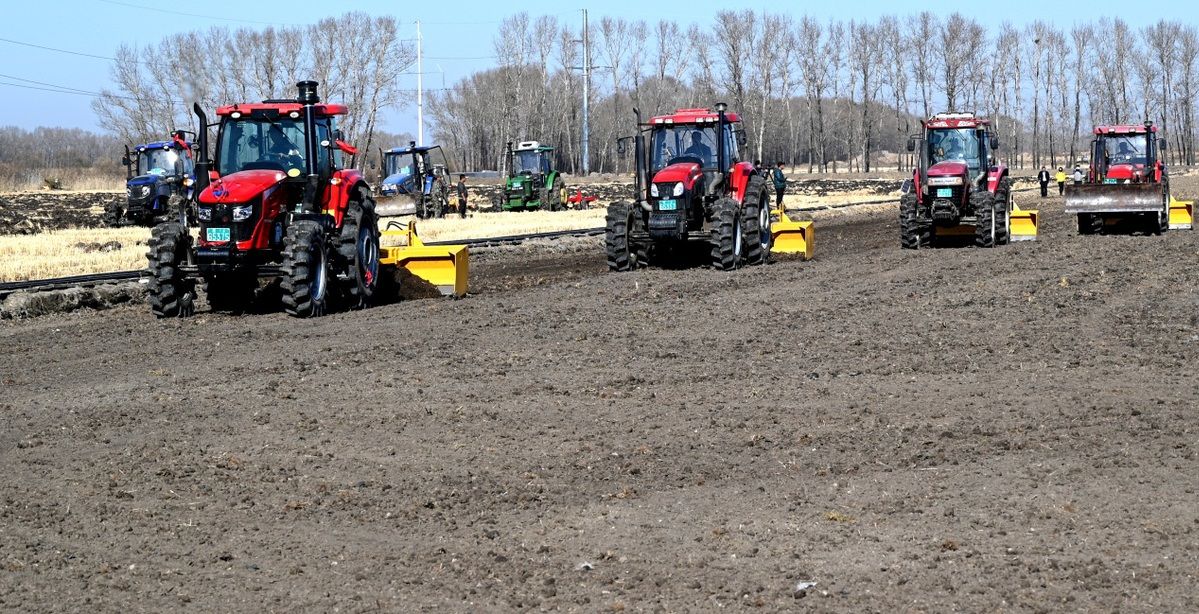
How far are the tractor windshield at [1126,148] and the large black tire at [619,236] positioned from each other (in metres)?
12.6

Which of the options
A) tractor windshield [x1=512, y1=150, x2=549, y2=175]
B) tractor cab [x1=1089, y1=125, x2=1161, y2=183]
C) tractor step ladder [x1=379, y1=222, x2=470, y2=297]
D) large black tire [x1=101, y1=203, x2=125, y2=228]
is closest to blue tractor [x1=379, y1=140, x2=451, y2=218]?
tractor windshield [x1=512, y1=150, x2=549, y2=175]

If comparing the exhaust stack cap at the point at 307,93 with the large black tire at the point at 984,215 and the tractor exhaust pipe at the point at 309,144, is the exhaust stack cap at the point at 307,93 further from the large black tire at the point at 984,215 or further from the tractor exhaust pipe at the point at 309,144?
the large black tire at the point at 984,215

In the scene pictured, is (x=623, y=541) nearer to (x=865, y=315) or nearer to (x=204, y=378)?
(x=204, y=378)

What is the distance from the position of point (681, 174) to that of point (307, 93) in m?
5.66

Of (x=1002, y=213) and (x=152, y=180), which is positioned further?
(x=152, y=180)

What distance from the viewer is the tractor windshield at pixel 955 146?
22766 millimetres

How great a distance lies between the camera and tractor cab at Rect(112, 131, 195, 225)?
115 feet

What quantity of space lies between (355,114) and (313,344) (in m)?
61.8

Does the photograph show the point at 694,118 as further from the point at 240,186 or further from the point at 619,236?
the point at 240,186

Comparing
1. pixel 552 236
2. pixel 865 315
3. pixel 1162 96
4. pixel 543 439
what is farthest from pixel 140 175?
pixel 1162 96

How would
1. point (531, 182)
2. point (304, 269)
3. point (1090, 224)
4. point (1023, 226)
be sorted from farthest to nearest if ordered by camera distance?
point (531, 182) → point (1090, 224) → point (1023, 226) → point (304, 269)

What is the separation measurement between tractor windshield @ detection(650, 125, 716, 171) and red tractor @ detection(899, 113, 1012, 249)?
429cm

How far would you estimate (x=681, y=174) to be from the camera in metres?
18.7

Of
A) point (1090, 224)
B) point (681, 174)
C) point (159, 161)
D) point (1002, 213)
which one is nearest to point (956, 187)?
point (1002, 213)
